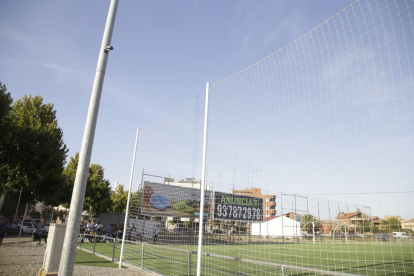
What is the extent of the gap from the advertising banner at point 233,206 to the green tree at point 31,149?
16.6m

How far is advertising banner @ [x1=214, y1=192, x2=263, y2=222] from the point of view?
6.45 metres

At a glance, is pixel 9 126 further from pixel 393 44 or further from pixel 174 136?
pixel 393 44

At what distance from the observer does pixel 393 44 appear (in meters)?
3.21

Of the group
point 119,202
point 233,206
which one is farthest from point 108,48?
point 119,202

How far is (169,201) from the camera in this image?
13.2m

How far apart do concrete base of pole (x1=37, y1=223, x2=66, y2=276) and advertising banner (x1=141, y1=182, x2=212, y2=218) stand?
503 cm

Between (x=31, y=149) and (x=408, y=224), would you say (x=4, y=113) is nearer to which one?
(x=31, y=149)

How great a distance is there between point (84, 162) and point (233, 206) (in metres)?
4.17

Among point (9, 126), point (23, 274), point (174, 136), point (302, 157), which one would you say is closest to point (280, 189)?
point (302, 157)

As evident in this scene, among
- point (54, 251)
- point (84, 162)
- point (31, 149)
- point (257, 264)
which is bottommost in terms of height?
point (257, 264)

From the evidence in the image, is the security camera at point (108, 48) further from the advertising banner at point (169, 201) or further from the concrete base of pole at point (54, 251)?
the advertising banner at point (169, 201)

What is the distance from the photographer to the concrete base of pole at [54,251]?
512 centimetres

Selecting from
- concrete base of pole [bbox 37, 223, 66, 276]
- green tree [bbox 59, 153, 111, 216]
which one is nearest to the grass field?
concrete base of pole [bbox 37, 223, 66, 276]

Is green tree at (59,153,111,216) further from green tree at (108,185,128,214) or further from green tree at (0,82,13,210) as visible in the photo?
green tree at (0,82,13,210)
